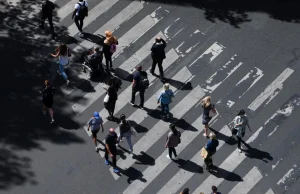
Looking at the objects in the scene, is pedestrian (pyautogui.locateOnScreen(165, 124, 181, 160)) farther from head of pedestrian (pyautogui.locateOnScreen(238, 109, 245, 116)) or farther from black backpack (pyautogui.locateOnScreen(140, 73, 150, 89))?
black backpack (pyautogui.locateOnScreen(140, 73, 150, 89))

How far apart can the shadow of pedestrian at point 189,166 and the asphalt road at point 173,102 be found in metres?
0.05

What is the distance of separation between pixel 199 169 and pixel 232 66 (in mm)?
4935

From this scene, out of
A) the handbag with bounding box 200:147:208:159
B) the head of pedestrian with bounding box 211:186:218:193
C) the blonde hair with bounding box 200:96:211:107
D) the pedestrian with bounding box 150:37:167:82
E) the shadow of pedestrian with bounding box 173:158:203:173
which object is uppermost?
the pedestrian with bounding box 150:37:167:82

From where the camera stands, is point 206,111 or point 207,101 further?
point 206,111

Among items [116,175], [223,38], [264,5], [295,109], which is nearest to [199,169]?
[116,175]

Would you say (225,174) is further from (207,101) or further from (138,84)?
(138,84)

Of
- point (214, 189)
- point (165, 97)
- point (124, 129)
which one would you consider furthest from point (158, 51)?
point (214, 189)

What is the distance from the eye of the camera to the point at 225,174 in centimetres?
2272

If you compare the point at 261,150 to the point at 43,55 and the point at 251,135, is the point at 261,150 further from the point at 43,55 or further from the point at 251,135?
the point at 43,55

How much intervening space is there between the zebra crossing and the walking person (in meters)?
0.60

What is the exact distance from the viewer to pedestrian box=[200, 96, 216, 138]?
23141 millimetres

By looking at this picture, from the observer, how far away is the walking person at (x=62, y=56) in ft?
80.8

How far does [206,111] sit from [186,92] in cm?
202

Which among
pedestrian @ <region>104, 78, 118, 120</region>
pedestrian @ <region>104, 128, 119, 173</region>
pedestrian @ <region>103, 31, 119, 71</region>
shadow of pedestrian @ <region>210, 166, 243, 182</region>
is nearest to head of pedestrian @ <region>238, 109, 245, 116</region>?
shadow of pedestrian @ <region>210, 166, 243, 182</region>
